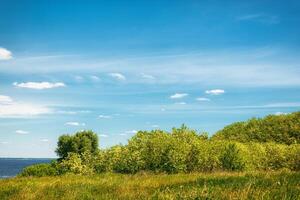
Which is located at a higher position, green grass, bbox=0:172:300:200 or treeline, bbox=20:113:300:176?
treeline, bbox=20:113:300:176

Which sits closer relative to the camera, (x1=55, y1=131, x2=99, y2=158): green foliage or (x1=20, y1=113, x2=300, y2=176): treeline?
(x1=20, y1=113, x2=300, y2=176): treeline

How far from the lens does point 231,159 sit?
1003 inches

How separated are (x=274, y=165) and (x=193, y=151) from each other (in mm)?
8586

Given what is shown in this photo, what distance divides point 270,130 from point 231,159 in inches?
699

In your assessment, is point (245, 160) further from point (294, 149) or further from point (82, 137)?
point (82, 137)

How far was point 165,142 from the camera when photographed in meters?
23.9

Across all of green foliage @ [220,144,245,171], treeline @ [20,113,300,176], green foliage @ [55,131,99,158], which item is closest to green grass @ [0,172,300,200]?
treeline @ [20,113,300,176]

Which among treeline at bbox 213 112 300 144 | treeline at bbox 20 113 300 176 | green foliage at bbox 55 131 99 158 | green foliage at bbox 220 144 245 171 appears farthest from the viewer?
green foliage at bbox 55 131 99 158

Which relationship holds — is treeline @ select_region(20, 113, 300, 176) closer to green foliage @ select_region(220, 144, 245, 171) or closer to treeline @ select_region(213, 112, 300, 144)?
green foliage @ select_region(220, 144, 245, 171)

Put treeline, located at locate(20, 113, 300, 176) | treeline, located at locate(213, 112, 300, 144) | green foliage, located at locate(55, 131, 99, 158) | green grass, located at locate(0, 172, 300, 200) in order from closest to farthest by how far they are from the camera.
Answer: green grass, located at locate(0, 172, 300, 200) < treeline, located at locate(20, 113, 300, 176) < treeline, located at locate(213, 112, 300, 144) < green foliage, located at locate(55, 131, 99, 158)

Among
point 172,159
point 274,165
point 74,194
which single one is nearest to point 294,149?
point 274,165

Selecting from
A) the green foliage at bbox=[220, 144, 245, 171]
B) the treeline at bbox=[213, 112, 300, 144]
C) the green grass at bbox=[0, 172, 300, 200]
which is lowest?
the green grass at bbox=[0, 172, 300, 200]

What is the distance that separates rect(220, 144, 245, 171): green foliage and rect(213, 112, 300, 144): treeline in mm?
16131

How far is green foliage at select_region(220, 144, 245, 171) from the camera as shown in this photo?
995 inches
